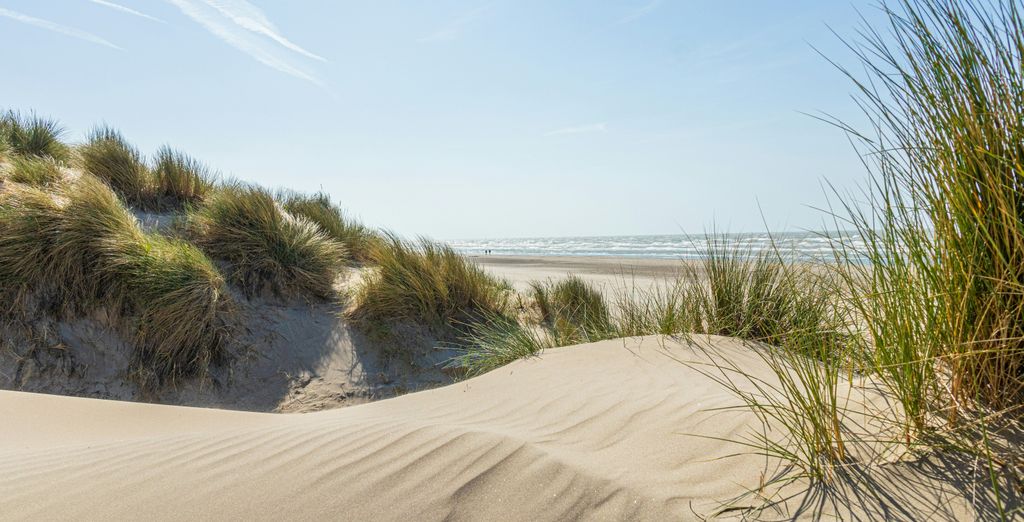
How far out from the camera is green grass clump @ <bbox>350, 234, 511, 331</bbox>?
7.10 m

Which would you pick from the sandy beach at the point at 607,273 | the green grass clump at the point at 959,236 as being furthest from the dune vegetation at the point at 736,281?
the sandy beach at the point at 607,273

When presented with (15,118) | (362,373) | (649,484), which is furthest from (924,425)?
(15,118)

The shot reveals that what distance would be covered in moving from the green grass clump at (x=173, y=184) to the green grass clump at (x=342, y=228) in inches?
57.5

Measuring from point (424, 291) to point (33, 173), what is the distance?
18.3 ft

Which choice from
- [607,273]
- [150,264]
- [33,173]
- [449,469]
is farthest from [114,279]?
[607,273]

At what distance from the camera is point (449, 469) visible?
7.25 ft

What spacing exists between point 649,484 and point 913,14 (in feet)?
6.30

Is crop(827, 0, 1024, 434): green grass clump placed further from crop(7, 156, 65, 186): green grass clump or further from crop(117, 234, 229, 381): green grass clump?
crop(7, 156, 65, 186): green grass clump

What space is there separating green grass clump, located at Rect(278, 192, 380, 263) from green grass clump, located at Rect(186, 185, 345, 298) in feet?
3.77

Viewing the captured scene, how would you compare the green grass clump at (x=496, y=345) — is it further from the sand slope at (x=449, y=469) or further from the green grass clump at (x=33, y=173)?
the green grass clump at (x=33, y=173)

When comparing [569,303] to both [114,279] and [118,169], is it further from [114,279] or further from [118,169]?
[118,169]

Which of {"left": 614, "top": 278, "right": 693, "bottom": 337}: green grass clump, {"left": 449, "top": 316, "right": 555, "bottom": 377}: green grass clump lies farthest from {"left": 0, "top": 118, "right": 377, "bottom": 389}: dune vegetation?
{"left": 614, "top": 278, "right": 693, "bottom": 337}: green grass clump

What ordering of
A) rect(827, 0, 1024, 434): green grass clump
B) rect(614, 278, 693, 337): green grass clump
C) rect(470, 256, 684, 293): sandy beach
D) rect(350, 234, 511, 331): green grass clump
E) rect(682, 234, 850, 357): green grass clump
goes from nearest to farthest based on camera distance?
rect(827, 0, 1024, 434): green grass clump
rect(682, 234, 850, 357): green grass clump
rect(614, 278, 693, 337): green grass clump
rect(350, 234, 511, 331): green grass clump
rect(470, 256, 684, 293): sandy beach

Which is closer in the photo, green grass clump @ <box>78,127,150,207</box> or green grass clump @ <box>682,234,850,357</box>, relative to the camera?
green grass clump @ <box>682,234,850,357</box>
